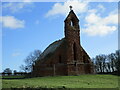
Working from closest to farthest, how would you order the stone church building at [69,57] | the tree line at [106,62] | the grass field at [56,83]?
1. the grass field at [56,83]
2. the stone church building at [69,57]
3. the tree line at [106,62]

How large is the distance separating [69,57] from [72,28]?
6.86 meters

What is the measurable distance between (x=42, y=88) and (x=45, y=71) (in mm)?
29166

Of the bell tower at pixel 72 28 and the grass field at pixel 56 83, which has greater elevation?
the bell tower at pixel 72 28

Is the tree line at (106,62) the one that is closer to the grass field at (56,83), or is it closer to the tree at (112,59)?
the tree at (112,59)

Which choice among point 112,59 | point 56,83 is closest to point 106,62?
point 112,59

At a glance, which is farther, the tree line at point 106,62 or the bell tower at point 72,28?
the tree line at point 106,62

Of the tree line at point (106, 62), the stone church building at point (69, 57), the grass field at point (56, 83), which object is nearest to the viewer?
the grass field at point (56, 83)

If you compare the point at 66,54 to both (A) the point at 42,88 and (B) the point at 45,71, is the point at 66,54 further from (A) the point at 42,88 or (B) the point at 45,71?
(A) the point at 42,88

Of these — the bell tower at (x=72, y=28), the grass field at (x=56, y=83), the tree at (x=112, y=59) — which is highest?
the bell tower at (x=72, y=28)

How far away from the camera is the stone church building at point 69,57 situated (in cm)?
4919

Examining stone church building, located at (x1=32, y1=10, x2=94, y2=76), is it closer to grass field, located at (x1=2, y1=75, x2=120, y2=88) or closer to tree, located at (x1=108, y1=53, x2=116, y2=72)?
grass field, located at (x1=2, y1=75, x2=120, y2=88)

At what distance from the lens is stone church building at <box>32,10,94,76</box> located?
161 feet

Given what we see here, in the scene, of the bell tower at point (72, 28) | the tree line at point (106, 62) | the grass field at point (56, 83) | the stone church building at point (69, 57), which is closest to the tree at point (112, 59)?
the tree line at point (106, 62)

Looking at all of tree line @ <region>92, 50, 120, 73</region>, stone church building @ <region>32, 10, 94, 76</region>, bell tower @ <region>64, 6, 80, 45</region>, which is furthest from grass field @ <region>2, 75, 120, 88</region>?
tree line @ <region>92, 50, 120, 73</region>
